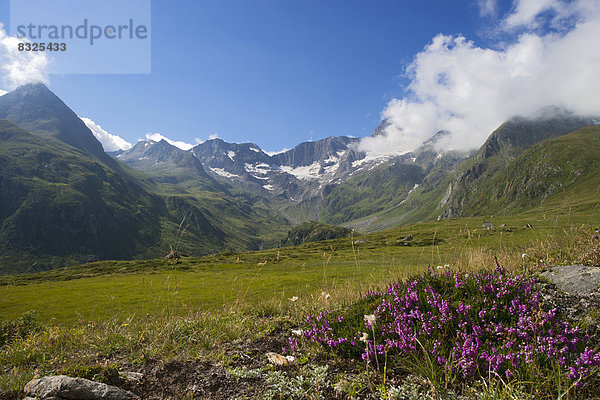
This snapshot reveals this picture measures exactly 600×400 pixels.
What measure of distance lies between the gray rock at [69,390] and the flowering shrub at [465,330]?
2611 mm

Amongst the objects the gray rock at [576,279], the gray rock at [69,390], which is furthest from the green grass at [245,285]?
the gray rock at [69,390]

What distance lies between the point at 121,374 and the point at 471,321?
5106 mm

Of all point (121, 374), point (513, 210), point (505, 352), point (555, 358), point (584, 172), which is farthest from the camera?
point (513, 210)

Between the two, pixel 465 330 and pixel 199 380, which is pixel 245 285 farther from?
pixel 465 330

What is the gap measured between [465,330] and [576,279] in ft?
9.57

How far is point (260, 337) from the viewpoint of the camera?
225 inches

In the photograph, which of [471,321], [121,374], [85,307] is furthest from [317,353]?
[85,307]

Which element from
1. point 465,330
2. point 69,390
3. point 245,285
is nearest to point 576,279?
point 465,330

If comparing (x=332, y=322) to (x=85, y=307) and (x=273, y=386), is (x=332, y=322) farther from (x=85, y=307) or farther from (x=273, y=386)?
(x=85, y=307)

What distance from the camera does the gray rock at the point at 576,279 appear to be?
180 inches

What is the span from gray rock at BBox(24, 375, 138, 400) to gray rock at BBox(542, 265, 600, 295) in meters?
6.94

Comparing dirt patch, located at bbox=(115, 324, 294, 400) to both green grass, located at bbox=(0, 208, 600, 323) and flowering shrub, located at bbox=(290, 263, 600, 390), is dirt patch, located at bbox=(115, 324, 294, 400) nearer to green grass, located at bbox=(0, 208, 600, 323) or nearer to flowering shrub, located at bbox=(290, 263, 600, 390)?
flowering shrub, located at bbox=(290, 263, 600, 390)

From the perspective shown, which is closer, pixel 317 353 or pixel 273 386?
pixel 273 386

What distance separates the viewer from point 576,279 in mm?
4922
